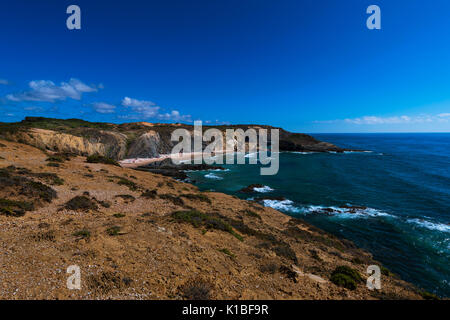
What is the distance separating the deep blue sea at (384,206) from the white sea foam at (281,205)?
139 millimetres

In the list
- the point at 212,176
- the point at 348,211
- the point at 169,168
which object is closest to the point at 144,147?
the point at 169,168

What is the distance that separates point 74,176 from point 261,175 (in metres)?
38.9

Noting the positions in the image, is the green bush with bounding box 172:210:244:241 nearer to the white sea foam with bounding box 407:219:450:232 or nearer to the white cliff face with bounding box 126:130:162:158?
the white sea foam with bounding box 407:219:450:232

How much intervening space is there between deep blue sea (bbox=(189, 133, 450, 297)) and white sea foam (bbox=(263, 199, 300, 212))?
0.46ft

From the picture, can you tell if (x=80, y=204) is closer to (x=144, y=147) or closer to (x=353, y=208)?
(x=353, y=208)

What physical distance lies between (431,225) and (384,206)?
6.17m

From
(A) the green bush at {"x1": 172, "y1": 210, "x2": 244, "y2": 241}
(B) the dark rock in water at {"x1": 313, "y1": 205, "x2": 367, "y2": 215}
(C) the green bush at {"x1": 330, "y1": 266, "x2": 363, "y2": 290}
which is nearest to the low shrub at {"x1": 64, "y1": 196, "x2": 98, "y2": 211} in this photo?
(A) the green bush at {"x1": 172, "y1": 210, "x2": 244, "y2": 241}

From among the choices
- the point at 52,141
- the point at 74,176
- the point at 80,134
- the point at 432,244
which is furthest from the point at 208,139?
the point at 432,244

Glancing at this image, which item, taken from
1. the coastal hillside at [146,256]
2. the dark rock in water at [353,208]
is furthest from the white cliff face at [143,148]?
the dark rock in water at [353,208]

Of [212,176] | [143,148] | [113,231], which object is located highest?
[143,148]

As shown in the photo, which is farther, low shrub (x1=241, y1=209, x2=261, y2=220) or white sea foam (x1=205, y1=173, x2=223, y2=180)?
white sea foam (x1=205, y1=173, x2=223, y2=180)

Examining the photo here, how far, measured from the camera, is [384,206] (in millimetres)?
28297

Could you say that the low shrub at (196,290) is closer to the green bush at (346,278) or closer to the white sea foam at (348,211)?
the green bush at (346,278)

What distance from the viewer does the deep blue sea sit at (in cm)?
1627
